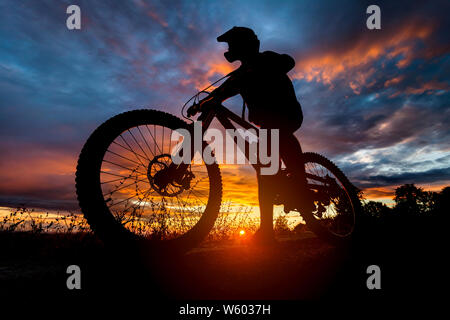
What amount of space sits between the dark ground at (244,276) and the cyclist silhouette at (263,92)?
31.4 inches

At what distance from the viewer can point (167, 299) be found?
1559 millimetres

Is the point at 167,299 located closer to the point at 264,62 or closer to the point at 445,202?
the point at 264,62

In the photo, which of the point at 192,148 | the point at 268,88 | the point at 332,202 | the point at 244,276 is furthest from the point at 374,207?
the point at 244,276

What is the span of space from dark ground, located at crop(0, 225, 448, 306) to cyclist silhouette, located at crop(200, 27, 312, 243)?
798 mm

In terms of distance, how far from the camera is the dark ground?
167cm

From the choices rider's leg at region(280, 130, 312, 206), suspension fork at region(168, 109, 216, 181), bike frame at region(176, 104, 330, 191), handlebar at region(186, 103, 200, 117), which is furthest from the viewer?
rider's leg at region(280, 130, 312, 206)

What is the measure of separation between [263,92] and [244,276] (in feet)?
7.39

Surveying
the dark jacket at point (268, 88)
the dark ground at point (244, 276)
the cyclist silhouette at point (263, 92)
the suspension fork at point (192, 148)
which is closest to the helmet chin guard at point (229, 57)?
the cyclist silhouette at point (263, 92)

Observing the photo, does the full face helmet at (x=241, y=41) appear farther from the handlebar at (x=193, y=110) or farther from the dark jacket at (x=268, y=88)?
the handlebar at (x=193, y=110)

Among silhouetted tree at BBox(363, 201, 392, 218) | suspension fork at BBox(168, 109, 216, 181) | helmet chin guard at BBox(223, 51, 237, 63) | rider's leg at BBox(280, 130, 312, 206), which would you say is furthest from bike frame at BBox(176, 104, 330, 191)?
silhouetted tree at BBox(363, 201, 392, 218)

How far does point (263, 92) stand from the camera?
10.8 ft

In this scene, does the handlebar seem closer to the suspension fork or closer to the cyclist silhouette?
the cyclist silhouette

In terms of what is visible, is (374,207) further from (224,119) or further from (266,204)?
(224,119)
